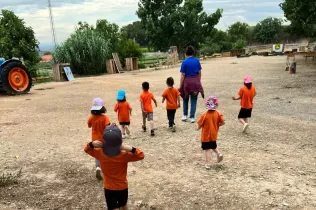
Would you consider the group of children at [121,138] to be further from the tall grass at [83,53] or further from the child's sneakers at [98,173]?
Answer: the tall grass at [83,53]

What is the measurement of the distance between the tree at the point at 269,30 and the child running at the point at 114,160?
62.8m

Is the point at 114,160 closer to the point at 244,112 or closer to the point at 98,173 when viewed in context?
the point at 98,173

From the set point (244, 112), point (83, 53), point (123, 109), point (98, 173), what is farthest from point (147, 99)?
point (83, 53)

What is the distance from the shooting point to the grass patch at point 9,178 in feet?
15.7

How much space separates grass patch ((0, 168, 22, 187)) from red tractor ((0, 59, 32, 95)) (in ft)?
30.4

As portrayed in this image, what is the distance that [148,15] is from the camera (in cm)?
3641

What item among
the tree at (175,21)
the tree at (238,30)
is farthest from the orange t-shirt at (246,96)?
the tree at (238,30)

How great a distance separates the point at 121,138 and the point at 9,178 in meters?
2.57

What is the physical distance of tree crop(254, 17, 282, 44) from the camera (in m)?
61.8

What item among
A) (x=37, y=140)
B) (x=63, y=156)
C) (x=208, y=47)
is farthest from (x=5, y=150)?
(x=208, y=47)

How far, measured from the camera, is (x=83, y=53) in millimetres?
23547

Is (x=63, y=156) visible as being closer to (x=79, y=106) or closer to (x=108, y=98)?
(x=79, y=106)

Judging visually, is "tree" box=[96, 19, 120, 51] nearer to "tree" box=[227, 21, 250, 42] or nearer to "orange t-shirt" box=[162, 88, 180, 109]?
"orange t-shirt" box=[162, 88, 180, 109]

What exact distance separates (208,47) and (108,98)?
36.3 metres
